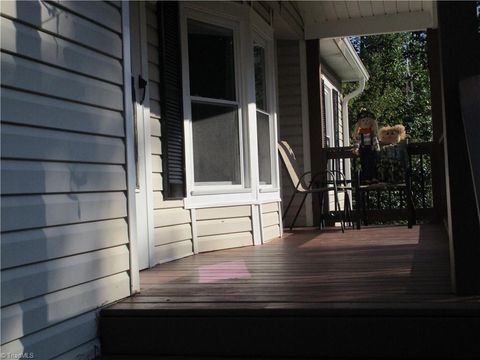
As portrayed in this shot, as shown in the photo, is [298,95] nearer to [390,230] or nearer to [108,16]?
[390,230]

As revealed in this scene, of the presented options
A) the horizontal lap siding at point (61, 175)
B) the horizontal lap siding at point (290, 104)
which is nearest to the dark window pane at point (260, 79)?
the horizontal lap siding at point (290, 104)

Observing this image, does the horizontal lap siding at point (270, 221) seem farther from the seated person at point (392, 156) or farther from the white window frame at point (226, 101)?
the seated person at point (392, 156)

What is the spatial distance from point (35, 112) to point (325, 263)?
206 cm

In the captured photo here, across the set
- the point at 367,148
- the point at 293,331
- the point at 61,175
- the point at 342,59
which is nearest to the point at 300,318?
the point at 293,331

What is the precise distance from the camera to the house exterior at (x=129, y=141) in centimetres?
197

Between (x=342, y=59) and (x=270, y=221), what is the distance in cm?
454

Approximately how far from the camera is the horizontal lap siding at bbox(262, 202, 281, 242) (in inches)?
206

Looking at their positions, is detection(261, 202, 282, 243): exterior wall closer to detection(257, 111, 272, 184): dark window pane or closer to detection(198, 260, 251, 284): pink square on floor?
detection(257, 111, 272, 184): dark window pane

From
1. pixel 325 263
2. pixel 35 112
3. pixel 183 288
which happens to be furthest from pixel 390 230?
pixel 35 112

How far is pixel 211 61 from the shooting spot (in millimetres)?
4641

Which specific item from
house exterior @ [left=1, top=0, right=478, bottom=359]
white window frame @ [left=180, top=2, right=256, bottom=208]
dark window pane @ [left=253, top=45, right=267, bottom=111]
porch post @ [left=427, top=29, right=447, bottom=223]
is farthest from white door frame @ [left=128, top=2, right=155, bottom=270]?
porch post @ [left=427, top=29, right=447, bottom=223]

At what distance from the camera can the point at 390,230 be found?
19.1ft

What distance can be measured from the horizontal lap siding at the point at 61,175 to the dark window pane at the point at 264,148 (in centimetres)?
287

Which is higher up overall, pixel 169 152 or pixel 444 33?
pixel 444 33
